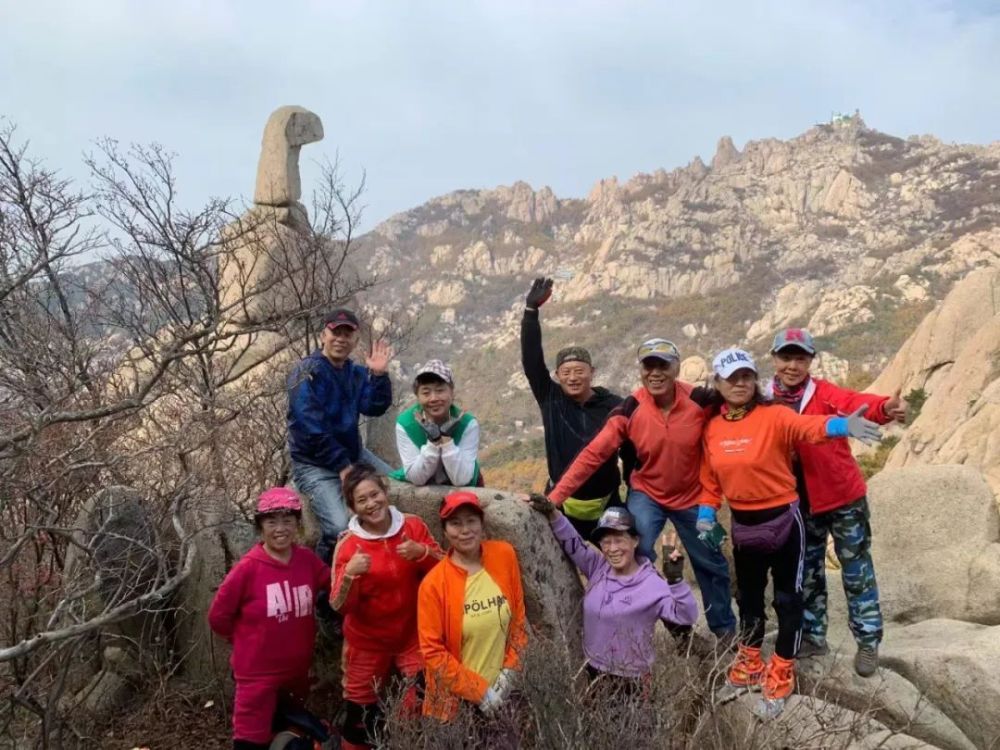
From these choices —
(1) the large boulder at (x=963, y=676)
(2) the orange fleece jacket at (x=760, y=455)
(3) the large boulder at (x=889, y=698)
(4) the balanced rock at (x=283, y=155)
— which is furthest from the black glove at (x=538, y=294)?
(4) the balanced rock at (x=283, y=155)

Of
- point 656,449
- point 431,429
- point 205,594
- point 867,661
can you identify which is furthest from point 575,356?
point 205,594

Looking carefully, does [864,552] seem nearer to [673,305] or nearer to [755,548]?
[755,548]

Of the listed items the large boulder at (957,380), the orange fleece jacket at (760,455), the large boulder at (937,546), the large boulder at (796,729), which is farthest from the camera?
the large boulder at (957,380)

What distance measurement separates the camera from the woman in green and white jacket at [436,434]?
382cm

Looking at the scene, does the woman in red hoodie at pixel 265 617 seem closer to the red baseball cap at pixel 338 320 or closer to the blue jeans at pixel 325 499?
the blue jeans at pixel 325 499

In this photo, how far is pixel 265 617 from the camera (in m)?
3.53

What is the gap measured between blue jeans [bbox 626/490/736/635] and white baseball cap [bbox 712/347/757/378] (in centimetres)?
78

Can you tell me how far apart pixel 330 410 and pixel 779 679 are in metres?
2.74

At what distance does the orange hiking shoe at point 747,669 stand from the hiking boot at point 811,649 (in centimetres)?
64

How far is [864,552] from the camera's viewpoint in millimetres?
4066

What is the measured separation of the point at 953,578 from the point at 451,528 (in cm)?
505

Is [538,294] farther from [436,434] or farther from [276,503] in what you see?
[276,503]

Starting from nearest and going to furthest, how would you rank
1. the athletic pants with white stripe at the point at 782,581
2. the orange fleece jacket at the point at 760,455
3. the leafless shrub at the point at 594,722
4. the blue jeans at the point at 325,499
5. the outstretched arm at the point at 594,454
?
the leafless shrub at the point at 594,722 < the orange fleece jacket at the point at 760,455 < the athletic pants with white stripe at the point at 782,581 < the outstretched arm at the point at 594,454 < the blue jeans at the point at 325,499

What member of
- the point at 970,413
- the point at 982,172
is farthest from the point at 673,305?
the point at 970,413
